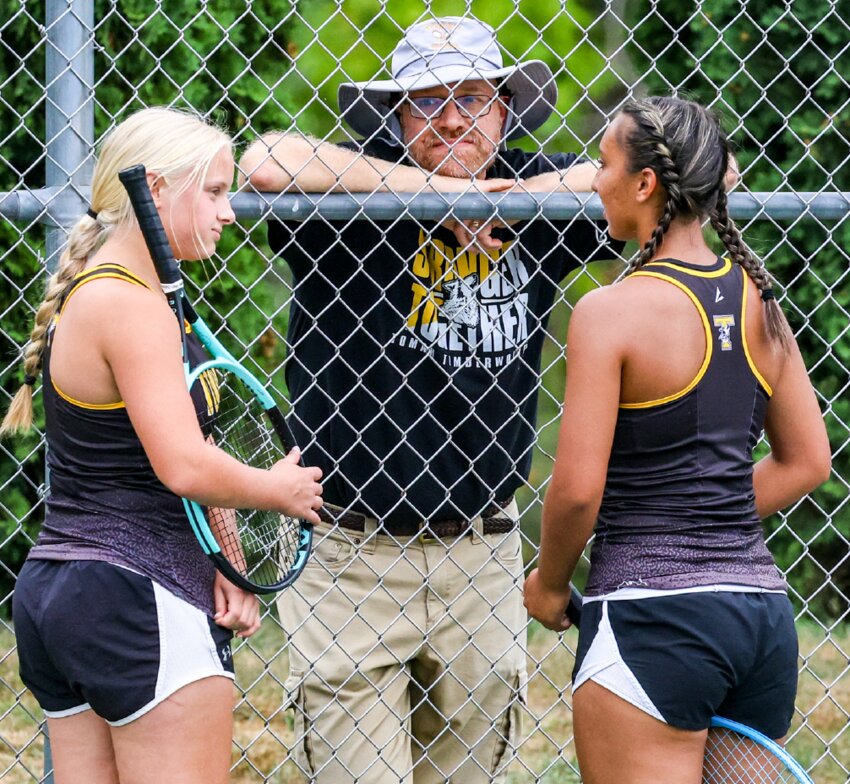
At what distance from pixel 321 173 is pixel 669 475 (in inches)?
45.6

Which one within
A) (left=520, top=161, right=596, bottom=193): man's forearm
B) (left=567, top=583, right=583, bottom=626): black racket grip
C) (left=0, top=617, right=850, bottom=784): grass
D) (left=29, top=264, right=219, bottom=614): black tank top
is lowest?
(left=0, top=617, right=850, bottom=784): grass

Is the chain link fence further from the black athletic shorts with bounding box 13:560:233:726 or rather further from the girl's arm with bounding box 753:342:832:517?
the black athletic shorts with bounding box 13:560:233:726

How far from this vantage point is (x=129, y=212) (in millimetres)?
2236

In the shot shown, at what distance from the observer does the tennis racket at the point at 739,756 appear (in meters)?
2.20

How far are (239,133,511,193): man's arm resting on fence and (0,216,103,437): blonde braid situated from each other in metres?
0.61

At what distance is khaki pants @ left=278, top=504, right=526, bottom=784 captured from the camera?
10.2 feet

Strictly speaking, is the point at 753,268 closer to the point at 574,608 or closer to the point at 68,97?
the point at 574,608

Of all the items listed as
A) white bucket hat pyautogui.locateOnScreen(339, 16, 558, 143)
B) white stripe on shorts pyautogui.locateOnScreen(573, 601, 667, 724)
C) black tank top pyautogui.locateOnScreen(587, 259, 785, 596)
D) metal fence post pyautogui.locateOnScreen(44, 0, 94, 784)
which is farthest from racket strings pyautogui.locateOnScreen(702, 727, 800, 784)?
white bucket hat pyautogui.locateOnScreen(339, 16, 558, 143)

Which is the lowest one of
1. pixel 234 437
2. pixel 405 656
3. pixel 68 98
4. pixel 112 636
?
pixel 405 656

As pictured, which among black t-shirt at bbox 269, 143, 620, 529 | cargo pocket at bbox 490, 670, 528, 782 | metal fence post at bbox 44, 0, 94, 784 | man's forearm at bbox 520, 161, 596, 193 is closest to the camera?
metal fence post at bbox 44, 0, 94, 784

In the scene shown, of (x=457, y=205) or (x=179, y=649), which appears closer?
(x=179, y=649)

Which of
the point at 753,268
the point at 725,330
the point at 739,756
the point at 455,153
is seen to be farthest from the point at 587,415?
the point at 455,153

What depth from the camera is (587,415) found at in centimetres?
217

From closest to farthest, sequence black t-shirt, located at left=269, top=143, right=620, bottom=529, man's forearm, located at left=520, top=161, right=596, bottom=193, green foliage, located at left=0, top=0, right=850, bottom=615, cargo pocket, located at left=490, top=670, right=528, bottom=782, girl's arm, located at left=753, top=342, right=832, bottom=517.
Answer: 1. girl's arm, located at left=753, top=342, right=832, bottom=517
2. man's forearm, located at left=520, top=161, right=596, bottom=193
3. black t-shirt, located at left=269, top=143, right=620, bottom=529
4. cargo pocket, located at left=490, top=670, right=528, bottom=782
5. green foliage, located at left=0, top=0, right=850, bottom=615
